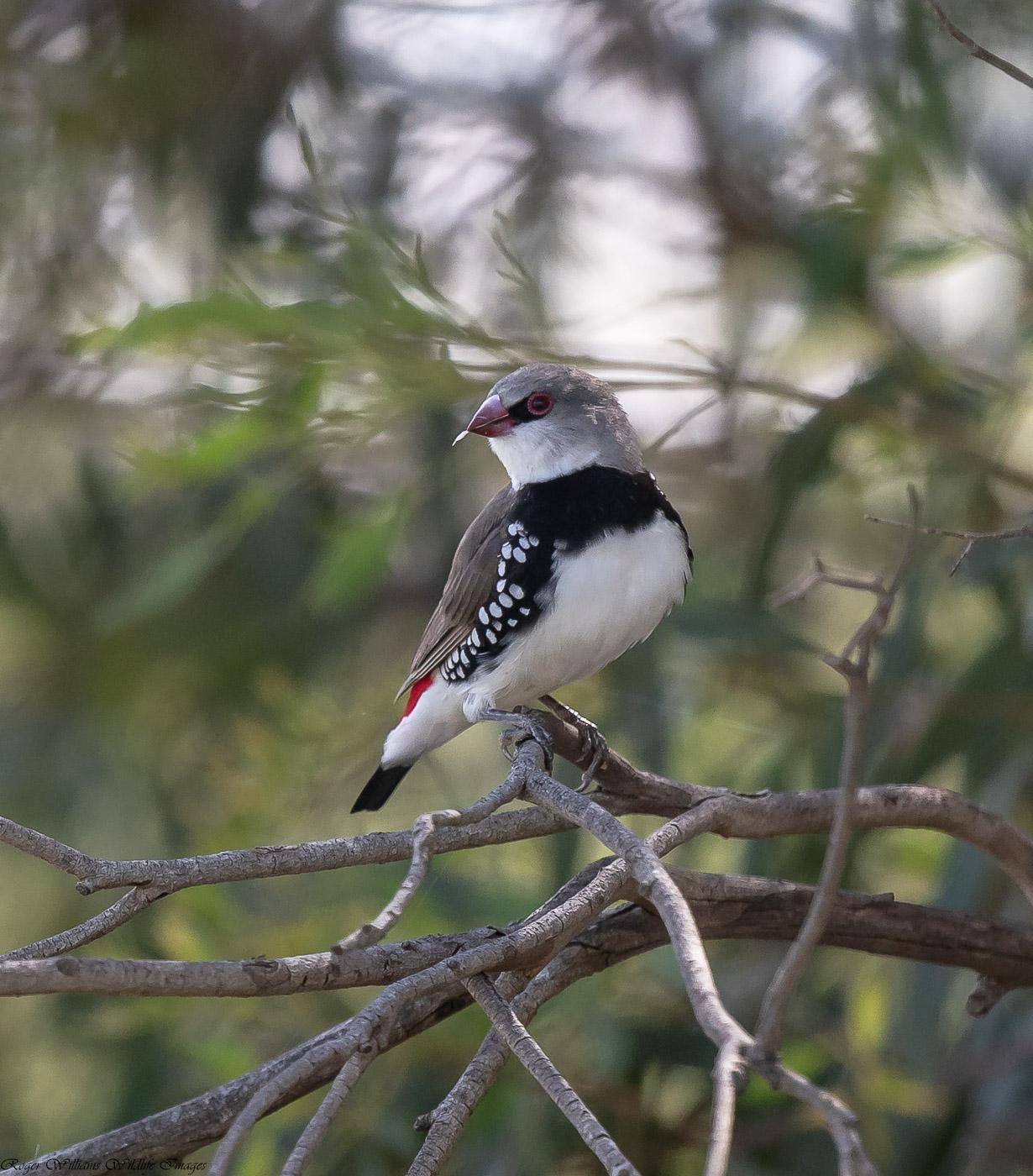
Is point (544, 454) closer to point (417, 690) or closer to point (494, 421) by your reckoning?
point (494, 421)

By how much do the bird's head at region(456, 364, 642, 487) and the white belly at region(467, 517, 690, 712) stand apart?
23 cm

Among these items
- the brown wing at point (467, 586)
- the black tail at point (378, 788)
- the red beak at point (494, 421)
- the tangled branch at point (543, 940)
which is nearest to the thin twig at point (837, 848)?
the tangled branch at point (543, 940)

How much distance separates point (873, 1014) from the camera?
336 cm

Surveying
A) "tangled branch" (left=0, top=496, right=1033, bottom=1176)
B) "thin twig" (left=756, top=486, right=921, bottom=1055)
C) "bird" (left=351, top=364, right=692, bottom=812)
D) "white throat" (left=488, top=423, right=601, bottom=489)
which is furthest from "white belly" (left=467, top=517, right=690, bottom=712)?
"thin twig" (left=756, top=486, right=921, bottom=1055)

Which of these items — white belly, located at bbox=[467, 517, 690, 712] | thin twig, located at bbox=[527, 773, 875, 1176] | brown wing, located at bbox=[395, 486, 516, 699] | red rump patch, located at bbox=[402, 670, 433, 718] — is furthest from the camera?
red rump patch, located at bbox=[402, 670, 433, 718]

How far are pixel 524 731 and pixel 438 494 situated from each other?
2.26 meters

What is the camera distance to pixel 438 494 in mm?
4551

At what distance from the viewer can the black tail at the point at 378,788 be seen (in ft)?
10.6

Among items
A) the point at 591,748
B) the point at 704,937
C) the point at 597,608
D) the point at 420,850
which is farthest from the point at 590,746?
the point at 420,850

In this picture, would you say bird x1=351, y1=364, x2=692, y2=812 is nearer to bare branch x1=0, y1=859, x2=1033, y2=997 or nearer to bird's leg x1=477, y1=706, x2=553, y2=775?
bird's leg x1=477, y1=706, x2=553, y2=775

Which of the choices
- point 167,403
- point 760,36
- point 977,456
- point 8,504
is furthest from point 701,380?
point 8,504

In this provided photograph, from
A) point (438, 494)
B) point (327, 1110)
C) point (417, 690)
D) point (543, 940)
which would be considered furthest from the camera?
point (438, 494)

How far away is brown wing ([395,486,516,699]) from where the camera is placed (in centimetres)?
279

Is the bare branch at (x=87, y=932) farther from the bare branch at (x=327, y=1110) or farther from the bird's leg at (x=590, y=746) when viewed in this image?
the bird's leg at (x=590, y=746)
